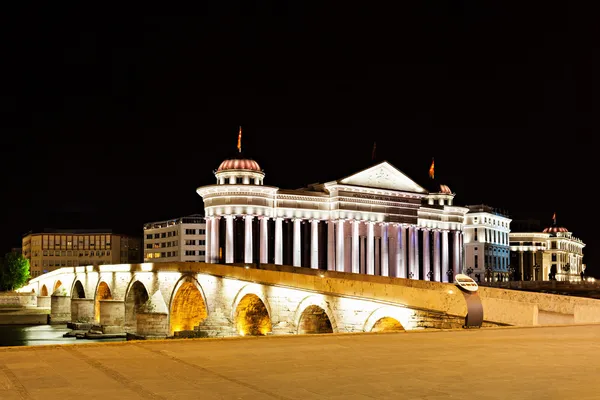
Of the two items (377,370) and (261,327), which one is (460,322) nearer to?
(377,370)

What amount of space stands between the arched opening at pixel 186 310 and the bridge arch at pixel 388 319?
2632cm

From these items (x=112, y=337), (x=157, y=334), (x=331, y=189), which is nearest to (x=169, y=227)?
(x=331, y=189)

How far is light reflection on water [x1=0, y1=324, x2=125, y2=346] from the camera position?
169ft

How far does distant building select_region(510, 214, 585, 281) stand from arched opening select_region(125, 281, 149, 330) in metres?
88.4

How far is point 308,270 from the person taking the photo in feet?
160

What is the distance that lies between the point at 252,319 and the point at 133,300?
22807 millimetres

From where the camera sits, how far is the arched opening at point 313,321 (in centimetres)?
3013

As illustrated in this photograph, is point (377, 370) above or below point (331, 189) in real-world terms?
below

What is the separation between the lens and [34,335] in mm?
57906

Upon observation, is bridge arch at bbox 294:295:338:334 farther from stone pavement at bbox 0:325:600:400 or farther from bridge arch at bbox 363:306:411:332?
stone pavement at bbox 0:325:600:400

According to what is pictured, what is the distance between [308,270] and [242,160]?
31.6 metres

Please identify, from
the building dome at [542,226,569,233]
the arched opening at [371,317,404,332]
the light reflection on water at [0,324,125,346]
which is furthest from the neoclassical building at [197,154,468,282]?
the arched opening at [371,317,404,332]

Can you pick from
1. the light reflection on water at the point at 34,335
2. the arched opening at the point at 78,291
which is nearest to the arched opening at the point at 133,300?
the light reflection on water at the point at 34,335

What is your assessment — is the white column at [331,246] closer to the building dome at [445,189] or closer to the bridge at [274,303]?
the bridge at [274,303]
